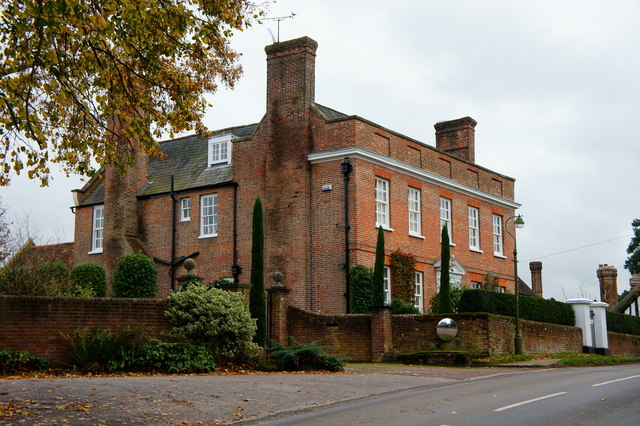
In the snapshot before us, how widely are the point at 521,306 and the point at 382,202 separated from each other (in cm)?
662

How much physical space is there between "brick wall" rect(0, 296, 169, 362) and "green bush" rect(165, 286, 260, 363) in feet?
3.32

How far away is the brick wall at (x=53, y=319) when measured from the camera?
16875 mm

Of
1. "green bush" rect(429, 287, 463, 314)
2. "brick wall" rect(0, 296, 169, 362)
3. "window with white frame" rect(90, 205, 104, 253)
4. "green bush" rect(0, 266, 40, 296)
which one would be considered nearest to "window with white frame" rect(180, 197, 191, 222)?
"window with white frame" rect(90, 205, 104, 253)

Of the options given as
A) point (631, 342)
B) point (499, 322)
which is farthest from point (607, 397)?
point (631, 342)

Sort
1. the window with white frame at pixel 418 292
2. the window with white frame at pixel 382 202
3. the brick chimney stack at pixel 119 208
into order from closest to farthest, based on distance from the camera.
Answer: the window with white frame at pixel 382 202, the window with white frame at pixel 418 292, the brick chimney stack at pixel 119 208

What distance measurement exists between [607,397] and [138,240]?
85.3ft

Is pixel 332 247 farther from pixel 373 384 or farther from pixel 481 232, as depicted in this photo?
pixel 373 384

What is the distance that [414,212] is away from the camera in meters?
33.2

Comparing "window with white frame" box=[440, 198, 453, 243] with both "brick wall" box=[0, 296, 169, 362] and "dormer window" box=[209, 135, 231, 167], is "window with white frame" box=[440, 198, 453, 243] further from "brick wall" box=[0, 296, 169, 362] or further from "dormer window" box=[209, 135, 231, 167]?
"brick wall" box=[0, 296, 169, 362]

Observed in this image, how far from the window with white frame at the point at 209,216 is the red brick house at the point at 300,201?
0.19 ft

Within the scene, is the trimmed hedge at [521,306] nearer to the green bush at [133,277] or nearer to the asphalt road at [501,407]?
the asphalt road at [501,407]

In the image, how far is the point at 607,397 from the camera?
13367 millimetres

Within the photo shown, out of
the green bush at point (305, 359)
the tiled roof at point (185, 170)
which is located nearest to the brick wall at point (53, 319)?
the green bush at point (305, 359)

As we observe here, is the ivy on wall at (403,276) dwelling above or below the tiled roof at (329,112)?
below
